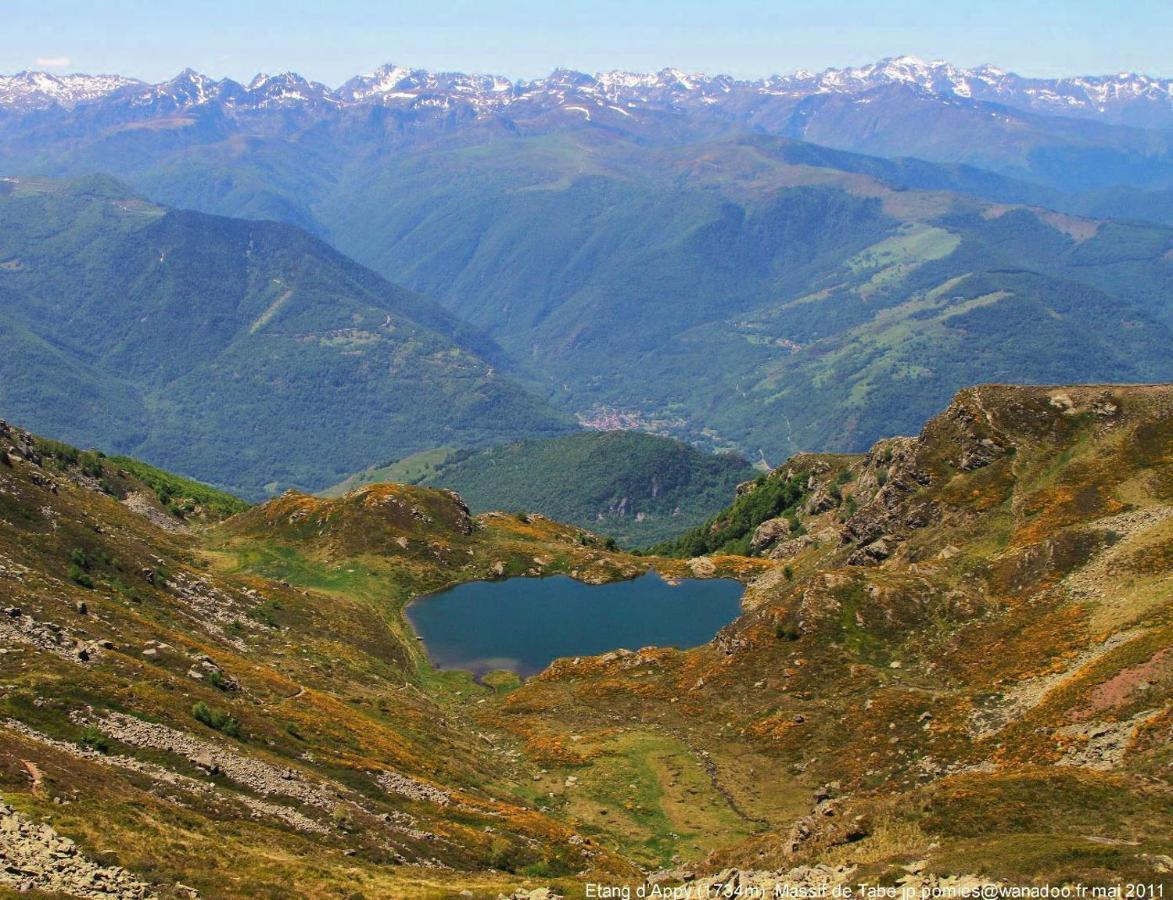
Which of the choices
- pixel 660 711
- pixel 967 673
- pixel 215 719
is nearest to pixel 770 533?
pixel 660 711

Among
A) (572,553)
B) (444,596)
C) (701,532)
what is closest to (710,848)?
(444,596)

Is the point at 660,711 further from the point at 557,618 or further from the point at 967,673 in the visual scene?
the point at 557,618

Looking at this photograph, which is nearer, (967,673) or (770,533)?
(967,673)

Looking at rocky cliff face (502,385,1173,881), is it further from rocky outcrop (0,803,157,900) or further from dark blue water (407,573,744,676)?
rocky outcrop (0,803,157,900)

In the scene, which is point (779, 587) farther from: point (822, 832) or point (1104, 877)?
point (1104, 877)

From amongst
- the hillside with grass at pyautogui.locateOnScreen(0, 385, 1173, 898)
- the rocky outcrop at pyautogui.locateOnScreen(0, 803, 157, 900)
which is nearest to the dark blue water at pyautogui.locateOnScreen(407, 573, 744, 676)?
the hillside with grass at pyautogui.locateOnScreen(0, 385, 1173, 898)
